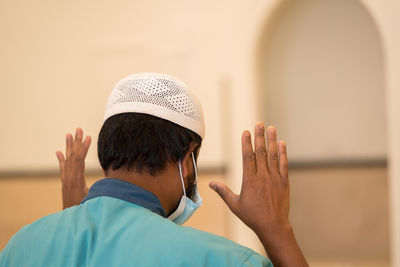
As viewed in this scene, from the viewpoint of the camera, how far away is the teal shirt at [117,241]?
1259 millimetres

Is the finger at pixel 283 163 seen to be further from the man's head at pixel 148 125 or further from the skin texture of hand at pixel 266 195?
the man's head at pixel 148 125

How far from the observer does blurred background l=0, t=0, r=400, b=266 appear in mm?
3902

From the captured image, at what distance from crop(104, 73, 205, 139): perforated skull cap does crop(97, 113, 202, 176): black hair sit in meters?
0.02

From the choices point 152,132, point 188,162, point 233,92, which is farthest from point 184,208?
point 233,92

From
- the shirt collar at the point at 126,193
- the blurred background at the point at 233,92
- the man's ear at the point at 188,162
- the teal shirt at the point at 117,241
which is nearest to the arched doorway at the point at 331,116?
the blurred background at the point at 233,92

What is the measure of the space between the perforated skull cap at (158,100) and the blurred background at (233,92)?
2.29 metres

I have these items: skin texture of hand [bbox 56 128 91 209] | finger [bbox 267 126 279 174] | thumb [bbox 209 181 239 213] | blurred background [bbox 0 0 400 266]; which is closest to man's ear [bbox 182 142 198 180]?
thumb [bbox 209 181 239 213]

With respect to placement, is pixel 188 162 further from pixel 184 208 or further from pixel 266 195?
pixel 266 195

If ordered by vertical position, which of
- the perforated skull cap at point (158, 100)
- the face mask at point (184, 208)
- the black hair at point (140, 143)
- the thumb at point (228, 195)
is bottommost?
the face mask at point (184, 208)

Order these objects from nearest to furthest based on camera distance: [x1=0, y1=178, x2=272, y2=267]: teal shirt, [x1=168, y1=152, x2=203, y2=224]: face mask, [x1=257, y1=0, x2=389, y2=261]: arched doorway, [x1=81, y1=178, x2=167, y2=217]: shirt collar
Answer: [x1=0, y1=178, x2=272, y2=267]: teal shirt
[x1=81, y1=178, x2=167, y2=217]: shirt collar
[x1=168, y1=152, x2=203, y2=224]: face mask
[x1=257, y1=0, x2=389, y2=261]: arched doorway

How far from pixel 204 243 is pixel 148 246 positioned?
13 cm

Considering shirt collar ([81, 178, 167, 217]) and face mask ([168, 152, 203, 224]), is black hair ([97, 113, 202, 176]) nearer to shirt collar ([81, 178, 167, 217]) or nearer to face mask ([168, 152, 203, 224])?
shirt collar ([81, 178, 167, 217])

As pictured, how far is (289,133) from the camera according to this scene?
4129 millimetres

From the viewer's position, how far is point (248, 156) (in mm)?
1495
